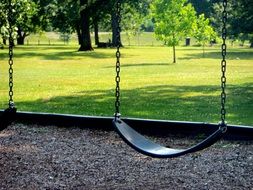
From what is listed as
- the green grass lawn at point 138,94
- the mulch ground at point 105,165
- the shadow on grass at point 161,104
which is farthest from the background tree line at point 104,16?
the mulch ground at point 105,165

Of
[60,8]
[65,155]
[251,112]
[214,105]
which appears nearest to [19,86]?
[214,105]

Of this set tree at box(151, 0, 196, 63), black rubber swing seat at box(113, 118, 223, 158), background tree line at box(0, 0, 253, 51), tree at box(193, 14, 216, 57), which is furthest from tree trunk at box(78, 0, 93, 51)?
black rubber swing seat at box(113, 118, 223, 158)

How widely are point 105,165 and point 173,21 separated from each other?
19.5 m

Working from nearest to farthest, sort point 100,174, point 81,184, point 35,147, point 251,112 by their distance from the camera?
point 81,184, point 100,174, point 35,147, point 251,112

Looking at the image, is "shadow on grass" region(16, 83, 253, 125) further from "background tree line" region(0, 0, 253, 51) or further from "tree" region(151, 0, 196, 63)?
"tree" region(151, 0, 196, 63)

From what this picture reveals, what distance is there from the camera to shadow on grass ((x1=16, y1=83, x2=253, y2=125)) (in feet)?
27.9

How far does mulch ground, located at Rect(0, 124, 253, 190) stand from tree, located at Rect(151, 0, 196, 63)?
17.8 m

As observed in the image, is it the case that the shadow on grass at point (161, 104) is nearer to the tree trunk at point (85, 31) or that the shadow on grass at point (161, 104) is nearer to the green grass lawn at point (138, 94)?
the green grass lawn at point (138, 94)

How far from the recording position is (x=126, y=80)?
15086 millimetres

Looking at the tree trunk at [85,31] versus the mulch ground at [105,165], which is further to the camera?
the tree trunk at [85,31]

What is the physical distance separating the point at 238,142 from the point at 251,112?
2.50 m

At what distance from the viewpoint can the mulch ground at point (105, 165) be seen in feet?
15.4

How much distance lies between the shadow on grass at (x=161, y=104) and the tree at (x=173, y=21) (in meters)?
11.8

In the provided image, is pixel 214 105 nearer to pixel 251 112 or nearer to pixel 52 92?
pixel 251 112
